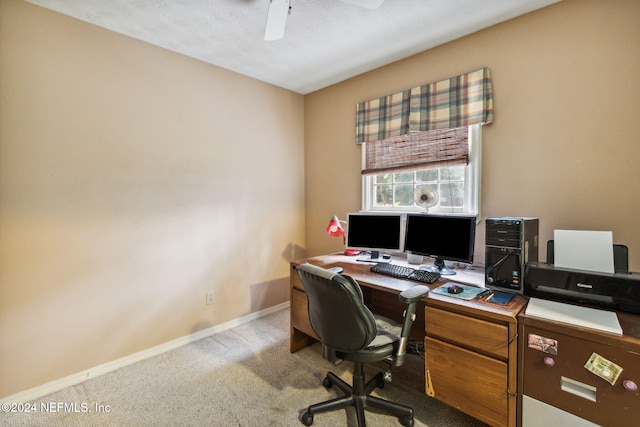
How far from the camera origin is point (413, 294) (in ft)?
4.94

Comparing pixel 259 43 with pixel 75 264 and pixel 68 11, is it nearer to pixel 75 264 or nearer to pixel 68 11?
pixel 68 11

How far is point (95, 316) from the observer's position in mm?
2127

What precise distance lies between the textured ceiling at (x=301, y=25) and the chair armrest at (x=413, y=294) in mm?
1730

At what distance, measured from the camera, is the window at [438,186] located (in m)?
2.19

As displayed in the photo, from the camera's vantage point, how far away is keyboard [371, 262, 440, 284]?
1.83 metres

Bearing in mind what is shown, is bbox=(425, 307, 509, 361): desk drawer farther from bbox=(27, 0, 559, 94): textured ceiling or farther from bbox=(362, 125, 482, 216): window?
bbox=(27, 0, 559, 94): textured ceiling

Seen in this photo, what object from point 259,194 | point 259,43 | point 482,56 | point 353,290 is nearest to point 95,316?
point 259,194

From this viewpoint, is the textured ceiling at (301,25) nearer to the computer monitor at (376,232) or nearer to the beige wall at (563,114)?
the beige wall at (563,114)

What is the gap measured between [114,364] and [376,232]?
2.22 meters

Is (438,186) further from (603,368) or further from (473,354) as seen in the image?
(603,368)

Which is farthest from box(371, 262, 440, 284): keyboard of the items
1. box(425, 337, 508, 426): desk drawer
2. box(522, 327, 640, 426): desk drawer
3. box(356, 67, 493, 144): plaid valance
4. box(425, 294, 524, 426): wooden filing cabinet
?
box(356, 67, 493, 144): plaid valance

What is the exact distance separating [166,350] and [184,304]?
0.37 meters

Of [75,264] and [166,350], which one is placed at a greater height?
[75,264]

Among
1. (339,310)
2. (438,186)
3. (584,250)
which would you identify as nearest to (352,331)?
(339,310)
